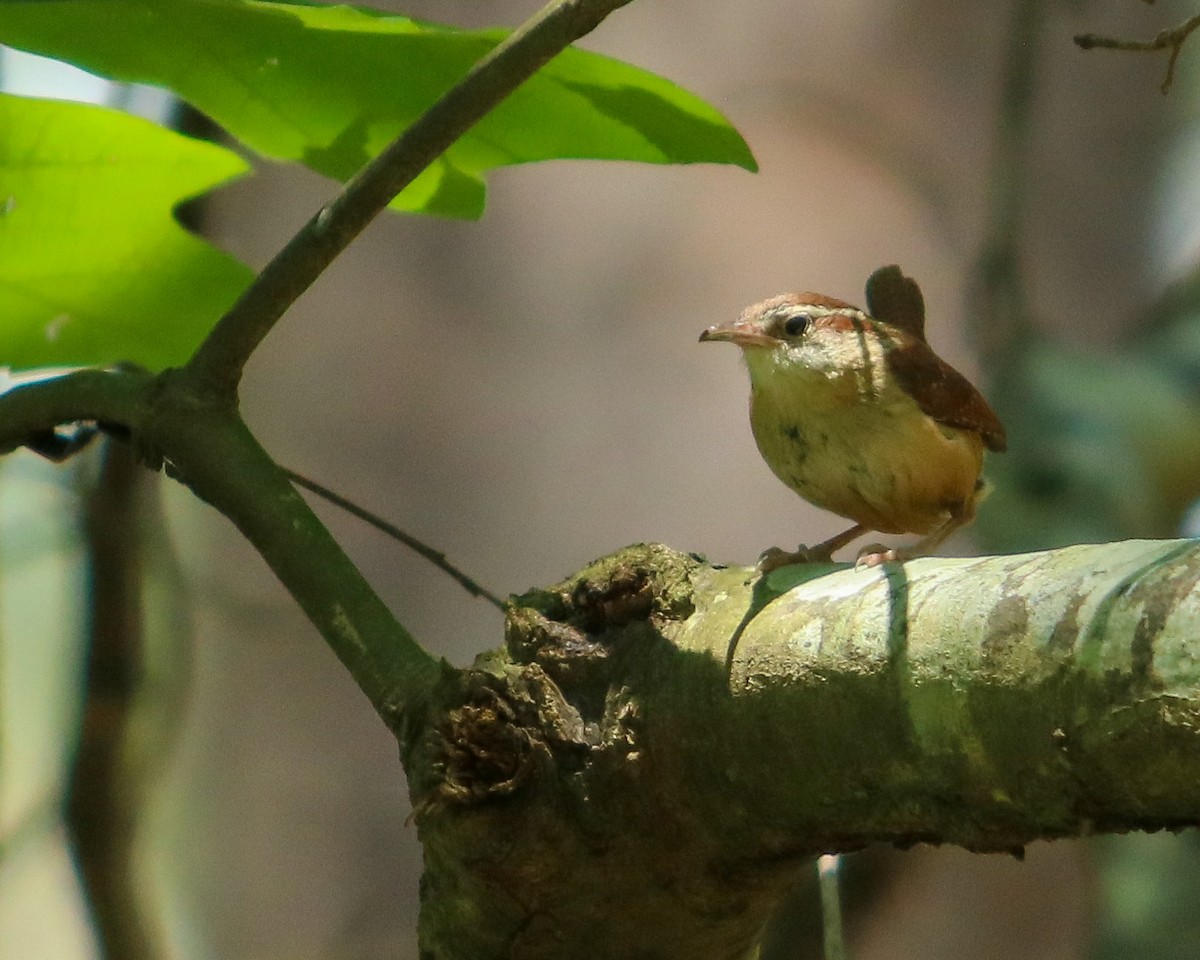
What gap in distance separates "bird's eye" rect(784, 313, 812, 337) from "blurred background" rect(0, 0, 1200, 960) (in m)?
1.87

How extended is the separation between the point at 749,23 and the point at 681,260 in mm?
967

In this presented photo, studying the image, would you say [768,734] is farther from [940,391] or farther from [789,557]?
[940,391]

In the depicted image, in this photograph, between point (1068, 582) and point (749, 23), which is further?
point (749, 23)

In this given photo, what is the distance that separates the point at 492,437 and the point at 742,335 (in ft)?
7.47

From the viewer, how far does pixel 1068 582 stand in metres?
0.81

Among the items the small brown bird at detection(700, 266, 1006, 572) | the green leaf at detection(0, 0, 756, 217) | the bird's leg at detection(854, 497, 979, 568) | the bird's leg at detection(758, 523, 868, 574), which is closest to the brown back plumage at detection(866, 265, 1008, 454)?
the small brown bird at detection(700, 266, 1006, 572)

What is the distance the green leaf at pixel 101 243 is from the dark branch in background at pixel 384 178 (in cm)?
40

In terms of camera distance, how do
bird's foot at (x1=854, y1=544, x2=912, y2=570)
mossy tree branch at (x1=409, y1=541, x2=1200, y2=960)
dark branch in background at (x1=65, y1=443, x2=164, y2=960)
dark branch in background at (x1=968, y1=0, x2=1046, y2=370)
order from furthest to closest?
dark branch in background at (x1=968, y1=0, x2=1046, y2=370), dark branch in background at (x1=65, y1=443, x2=164, y2=960), bird's foot at (x1=854, y1=544, x2=912, y2=570), mossy tree branch at (x1=409, y1=541, x2=1200, y2=960)

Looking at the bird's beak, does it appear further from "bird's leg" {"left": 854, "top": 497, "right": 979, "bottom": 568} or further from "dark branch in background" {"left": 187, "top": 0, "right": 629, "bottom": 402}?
"dark branch in background" {"left": 187, "top": 0, "right": 629, "bottom": 402}

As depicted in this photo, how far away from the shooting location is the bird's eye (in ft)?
6.35

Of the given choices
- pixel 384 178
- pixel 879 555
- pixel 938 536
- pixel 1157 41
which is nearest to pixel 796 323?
pixel 938 536

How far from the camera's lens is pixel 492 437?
413 centimetres

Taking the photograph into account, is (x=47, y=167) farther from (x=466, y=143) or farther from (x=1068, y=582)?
(x=1068, y=582)

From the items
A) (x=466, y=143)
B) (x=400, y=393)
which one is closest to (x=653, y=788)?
(x=466, y=143)
